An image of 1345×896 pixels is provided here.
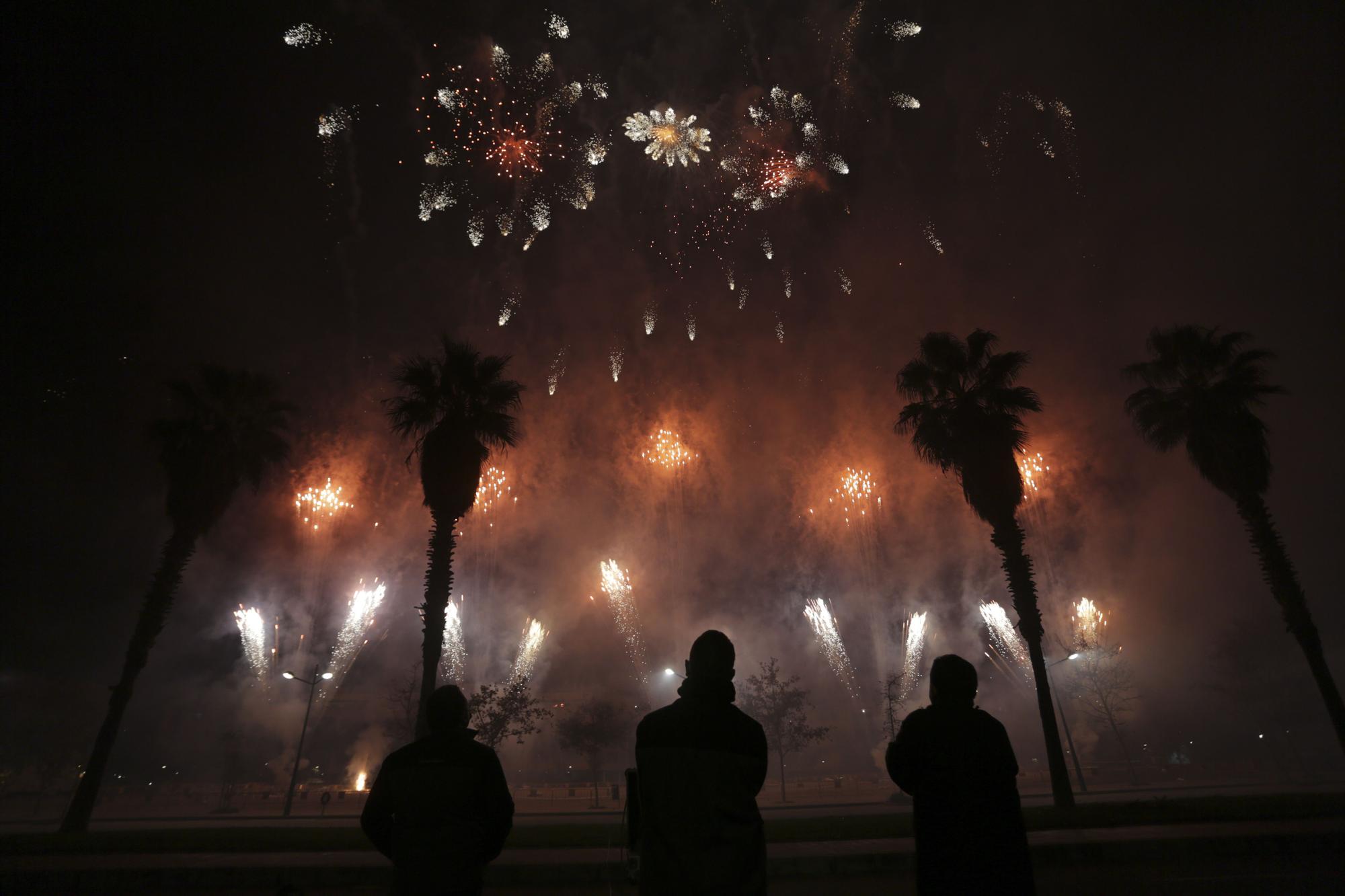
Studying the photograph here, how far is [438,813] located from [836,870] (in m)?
9.03

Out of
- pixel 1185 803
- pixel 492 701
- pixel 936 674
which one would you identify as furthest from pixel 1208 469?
pixel 492 701

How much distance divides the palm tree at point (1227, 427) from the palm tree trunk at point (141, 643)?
3904 cm

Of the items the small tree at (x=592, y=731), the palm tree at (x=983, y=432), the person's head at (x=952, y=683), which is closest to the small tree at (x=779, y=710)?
the small tree at (x=592, y=731)

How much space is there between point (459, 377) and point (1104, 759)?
89.8 m

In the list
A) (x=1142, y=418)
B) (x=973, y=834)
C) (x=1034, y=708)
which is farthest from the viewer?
(x=1034, y=708)

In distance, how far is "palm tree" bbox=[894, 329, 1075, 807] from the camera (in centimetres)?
2302

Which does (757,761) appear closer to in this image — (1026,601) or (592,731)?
(1026,601)

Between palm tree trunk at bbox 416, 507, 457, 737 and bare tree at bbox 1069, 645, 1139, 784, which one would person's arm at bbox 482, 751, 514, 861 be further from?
bare tree at bbox 1069, 645, 1139, 784

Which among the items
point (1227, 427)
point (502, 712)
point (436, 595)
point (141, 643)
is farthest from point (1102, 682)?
point (141, 643)

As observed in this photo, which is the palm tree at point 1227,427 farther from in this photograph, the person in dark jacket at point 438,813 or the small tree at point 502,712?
the small tree at point 502,712

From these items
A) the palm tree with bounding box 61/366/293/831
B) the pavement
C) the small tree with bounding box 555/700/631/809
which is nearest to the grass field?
the pavement

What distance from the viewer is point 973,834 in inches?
143

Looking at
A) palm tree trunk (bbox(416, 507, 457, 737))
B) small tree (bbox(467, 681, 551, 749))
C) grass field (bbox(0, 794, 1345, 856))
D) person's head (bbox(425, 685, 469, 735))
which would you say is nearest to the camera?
person's head (bbox(425, 685, 469, 735))

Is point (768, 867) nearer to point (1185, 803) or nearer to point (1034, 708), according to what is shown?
point (1185, 803)
